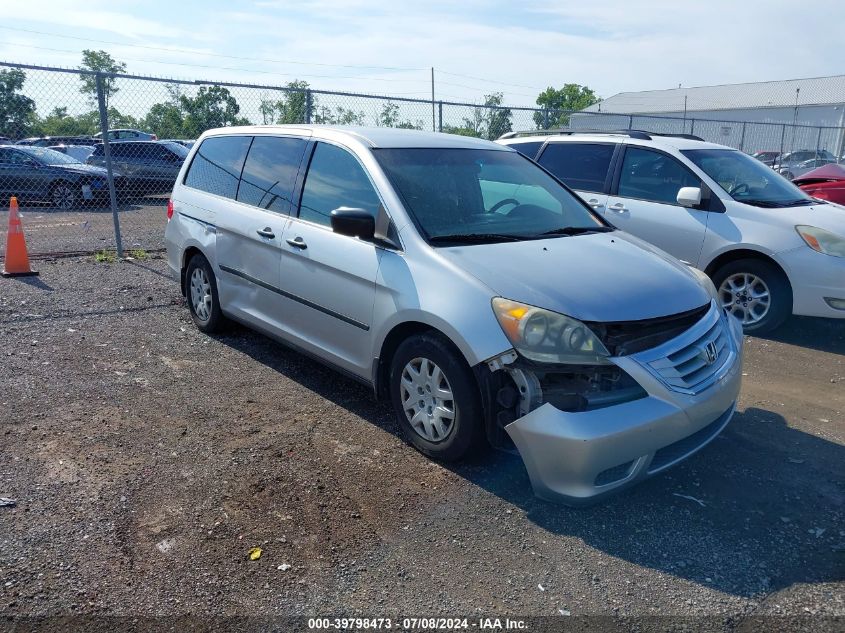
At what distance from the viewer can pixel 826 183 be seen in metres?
10.6

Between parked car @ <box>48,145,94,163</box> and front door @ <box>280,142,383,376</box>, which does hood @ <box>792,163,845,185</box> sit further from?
parked car @ <box>48,145,94,163</box>

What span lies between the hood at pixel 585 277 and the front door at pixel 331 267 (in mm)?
612

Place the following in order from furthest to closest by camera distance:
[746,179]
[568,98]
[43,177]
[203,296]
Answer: [568,98] → [43,177] → [746,179] → [203,296]

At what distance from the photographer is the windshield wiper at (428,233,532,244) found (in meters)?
3.92

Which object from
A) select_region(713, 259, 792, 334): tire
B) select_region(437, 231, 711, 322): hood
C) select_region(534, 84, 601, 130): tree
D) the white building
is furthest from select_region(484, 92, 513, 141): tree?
select_region(534, 84, 601, 130): tree

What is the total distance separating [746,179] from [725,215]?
661 millimetres

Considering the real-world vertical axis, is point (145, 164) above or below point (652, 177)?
below

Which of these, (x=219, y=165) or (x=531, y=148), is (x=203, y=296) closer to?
(x=219, y=165)

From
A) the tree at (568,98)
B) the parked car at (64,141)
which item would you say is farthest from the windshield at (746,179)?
the tree at (568,98)

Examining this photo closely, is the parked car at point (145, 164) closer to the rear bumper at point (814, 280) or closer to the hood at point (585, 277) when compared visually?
the rear bumper at point (814, 280)

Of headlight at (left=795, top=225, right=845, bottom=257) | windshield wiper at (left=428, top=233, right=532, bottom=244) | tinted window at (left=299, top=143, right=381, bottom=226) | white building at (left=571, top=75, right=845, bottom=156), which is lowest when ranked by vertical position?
headlight at (left=795, top=225, right=845, bottom=257)

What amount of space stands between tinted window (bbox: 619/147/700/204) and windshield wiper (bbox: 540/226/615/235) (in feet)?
8.69

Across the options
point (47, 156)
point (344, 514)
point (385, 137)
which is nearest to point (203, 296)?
point (385, 137)

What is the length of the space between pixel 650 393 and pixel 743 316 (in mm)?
3864
